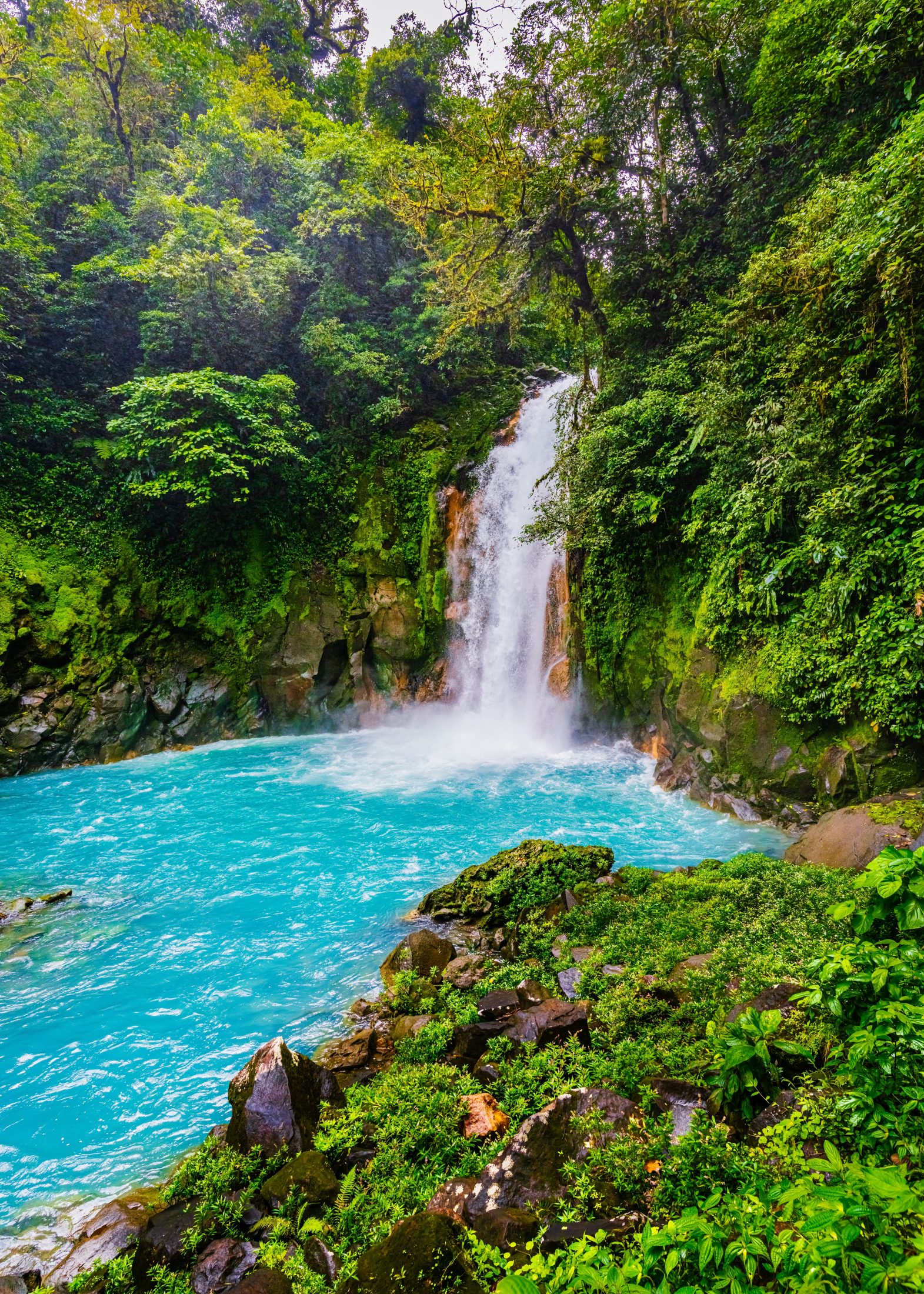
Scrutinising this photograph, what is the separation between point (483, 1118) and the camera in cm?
308

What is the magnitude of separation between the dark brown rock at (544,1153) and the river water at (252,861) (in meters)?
2.45

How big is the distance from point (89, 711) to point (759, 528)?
14111mm

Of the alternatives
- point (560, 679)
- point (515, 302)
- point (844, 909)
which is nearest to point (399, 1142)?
point (844, 909)

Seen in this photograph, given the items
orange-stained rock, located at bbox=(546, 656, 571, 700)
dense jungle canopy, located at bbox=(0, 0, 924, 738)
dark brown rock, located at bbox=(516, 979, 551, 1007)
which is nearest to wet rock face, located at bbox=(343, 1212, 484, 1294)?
dark brown rock, located at bbox=(516, 979, 551, 1007)

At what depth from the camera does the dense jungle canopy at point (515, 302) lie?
22.3ft

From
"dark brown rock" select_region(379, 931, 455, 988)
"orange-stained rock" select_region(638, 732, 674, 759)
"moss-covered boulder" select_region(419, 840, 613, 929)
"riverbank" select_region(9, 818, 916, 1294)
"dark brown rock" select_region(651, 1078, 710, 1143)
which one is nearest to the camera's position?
"riverbank" select_region(9, 818, 916, 1294)

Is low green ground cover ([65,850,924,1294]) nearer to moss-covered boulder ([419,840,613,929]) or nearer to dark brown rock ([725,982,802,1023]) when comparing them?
dark brown rock ([725,982,802,1023])

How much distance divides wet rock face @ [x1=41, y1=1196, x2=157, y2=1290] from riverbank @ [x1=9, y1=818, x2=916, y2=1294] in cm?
2

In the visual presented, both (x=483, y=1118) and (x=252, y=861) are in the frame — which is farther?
(x=252, y=861)

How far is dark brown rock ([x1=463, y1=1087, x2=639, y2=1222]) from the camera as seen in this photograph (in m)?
2.42

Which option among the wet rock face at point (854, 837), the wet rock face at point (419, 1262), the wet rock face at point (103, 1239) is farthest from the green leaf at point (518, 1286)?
the wet rock face at point (854, 837)

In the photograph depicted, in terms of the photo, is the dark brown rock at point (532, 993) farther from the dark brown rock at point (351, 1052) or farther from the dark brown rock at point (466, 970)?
the dark brown rock at point (351, 1052)

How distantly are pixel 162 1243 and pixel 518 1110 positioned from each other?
1.86 meters

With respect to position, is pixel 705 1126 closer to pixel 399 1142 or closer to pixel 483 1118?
pixel 483 1118
